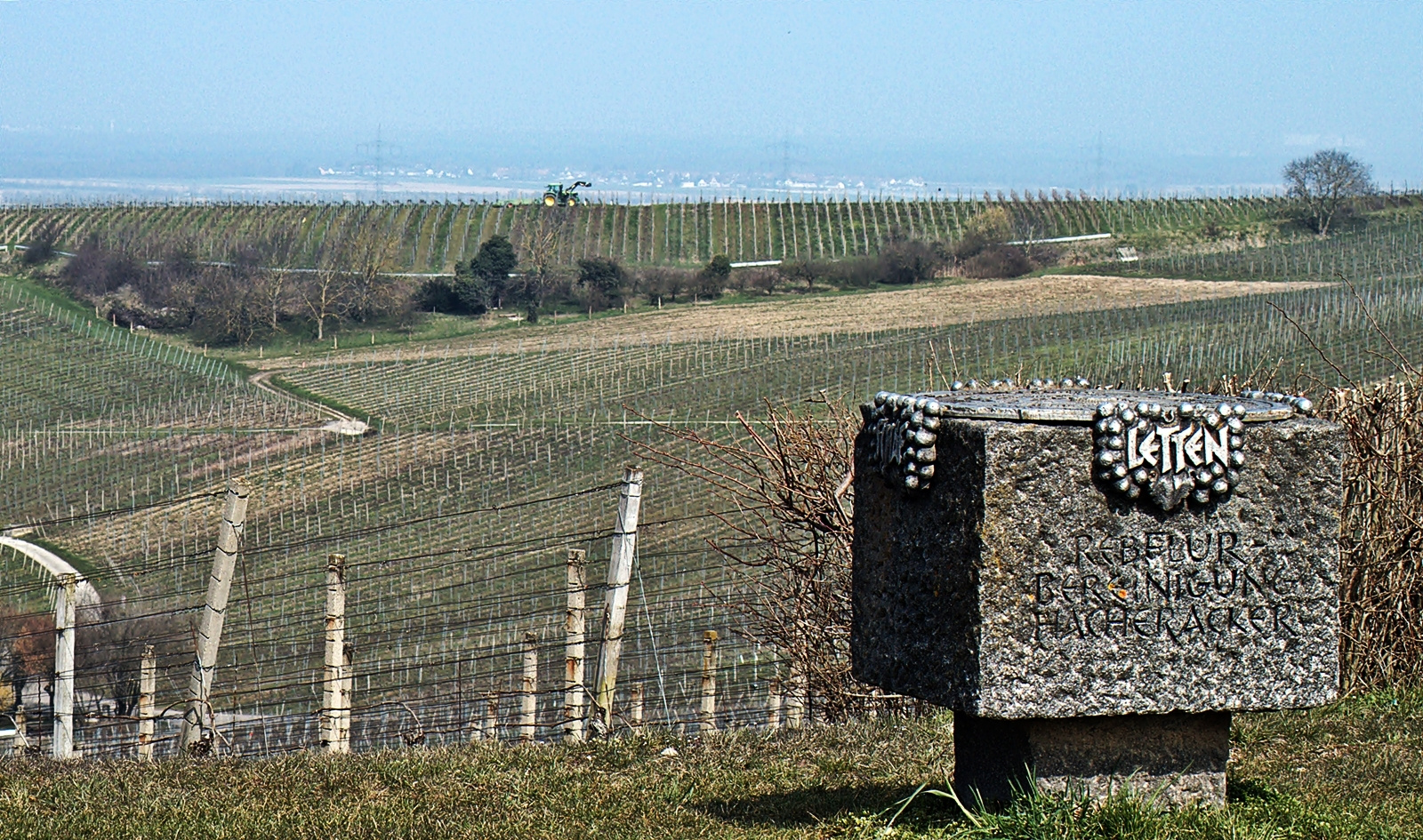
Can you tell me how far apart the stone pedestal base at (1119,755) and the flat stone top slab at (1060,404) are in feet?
2.46

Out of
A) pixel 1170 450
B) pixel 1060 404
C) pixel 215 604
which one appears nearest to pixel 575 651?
pixel 215 604

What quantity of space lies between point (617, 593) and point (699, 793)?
2159 mm

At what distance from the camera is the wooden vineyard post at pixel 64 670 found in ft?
23.7

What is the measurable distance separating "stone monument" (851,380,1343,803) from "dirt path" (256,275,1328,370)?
4793 centimetres

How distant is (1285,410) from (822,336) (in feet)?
155

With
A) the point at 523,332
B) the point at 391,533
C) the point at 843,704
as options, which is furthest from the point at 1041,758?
the point at 523,332

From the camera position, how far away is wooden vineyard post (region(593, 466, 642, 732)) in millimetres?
6824

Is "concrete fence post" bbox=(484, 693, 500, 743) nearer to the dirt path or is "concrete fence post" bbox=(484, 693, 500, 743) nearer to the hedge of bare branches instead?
the hedge of bare branches

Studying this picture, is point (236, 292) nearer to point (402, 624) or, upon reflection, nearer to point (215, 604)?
point (402, 624)

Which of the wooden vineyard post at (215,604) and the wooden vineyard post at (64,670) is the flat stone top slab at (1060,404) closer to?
the wooden vineyard post at (215,604)

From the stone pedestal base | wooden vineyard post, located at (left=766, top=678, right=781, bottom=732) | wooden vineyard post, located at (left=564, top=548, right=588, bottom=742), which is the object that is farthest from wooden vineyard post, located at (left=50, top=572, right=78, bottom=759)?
the stone pedestal base

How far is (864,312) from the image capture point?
57.2 meters

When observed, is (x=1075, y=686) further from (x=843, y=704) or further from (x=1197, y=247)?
(x=1197, y=247)

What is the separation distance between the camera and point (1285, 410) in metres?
3.95
